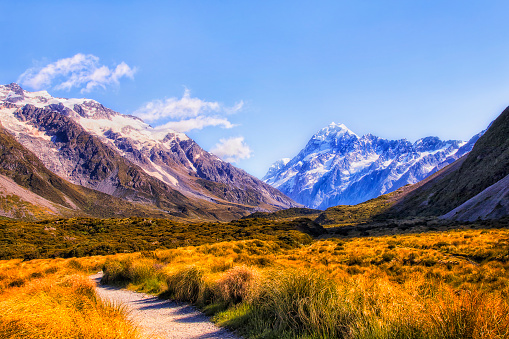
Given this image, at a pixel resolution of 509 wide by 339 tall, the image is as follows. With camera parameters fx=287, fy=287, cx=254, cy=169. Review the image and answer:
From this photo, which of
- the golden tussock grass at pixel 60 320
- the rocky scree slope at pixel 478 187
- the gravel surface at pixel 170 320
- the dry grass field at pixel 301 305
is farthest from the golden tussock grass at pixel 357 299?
the rocky scree slope at pixel 478 187

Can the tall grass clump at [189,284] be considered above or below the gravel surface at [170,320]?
above

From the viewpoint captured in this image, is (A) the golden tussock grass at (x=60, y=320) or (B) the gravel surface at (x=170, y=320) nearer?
(A) the golden tussock grass at (x=60, y=320)

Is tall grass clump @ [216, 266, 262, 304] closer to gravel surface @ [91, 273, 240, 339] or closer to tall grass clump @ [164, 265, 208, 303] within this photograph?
gravel surface @ [91, 273, 240, 339]

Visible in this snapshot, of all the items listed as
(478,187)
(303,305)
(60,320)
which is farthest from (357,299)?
(478,187)

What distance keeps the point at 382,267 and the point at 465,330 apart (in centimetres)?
1191

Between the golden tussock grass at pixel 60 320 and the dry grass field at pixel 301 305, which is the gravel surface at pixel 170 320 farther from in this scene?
the golden tussock grass at pixel 60 320

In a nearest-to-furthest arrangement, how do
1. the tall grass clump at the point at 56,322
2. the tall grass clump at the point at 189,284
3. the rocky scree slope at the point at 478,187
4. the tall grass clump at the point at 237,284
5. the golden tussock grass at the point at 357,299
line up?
the golden tussock grass at the point at 357,299, the tall grass clump at the point at 56,322, the tall grass clump at the point at 237,284, the tall grass clump at the point at 189,284, the rocky scree slope at the point at 478,187

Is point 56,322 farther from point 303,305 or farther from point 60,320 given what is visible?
point 303,305

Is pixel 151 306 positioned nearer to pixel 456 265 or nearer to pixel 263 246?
pixel 456 265

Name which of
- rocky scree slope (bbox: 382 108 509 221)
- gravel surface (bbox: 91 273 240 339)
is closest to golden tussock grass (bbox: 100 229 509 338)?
gravel surface (bbox: 91 273 240 339)

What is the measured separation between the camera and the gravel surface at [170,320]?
8005 millimetres

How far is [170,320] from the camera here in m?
9.68

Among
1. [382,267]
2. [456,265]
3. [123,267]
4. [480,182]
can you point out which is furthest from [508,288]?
[480,182]

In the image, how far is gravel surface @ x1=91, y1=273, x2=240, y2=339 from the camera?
26.3 ft
